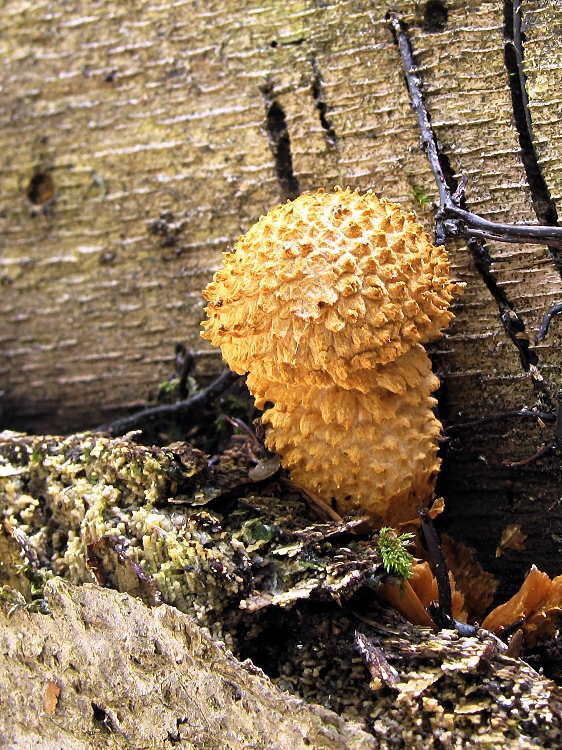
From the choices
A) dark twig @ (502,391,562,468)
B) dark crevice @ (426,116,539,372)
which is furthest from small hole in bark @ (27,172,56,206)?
dark twig @ (502,391,562,468)

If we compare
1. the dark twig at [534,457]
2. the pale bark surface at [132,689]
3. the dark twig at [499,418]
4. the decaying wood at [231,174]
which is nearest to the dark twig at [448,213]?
the decaying wood at [231,174]

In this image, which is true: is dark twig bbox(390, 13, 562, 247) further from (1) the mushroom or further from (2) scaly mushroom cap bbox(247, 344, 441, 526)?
(2) scaly mushroom cap bbox(247, 344, 441, 526)

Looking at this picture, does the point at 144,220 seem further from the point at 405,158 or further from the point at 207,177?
the point at 405,158

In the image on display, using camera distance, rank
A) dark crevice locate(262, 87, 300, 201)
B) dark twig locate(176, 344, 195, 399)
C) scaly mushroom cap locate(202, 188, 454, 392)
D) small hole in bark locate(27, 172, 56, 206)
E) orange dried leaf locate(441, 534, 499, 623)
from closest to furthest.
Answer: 1. scaly mushroom cap locate(202, 188, 454, 392)
2. orange dried leaf locate(441, 534, 499, 623)
3. dark crevice locate(262, 87, 300, 201)
4. dark twig locate(176, 344, 195, 399)
5. small hole in bark locate(27, 172, 56, 206)

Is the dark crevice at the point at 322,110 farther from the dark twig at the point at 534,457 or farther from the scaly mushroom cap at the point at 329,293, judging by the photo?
the dark twig at the point at 534,457

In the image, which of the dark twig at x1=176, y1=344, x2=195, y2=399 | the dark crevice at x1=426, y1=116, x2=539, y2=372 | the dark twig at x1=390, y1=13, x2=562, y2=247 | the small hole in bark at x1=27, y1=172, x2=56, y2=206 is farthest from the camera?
the small hole in bark at x1=27, y1=172, x2=56, y2=206
